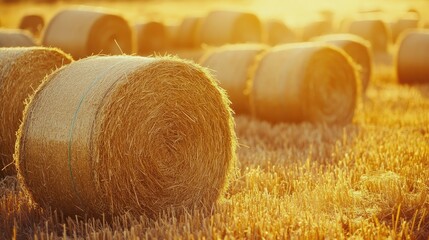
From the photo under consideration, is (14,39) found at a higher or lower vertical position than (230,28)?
higher

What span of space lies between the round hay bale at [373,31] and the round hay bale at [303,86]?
10.3 m

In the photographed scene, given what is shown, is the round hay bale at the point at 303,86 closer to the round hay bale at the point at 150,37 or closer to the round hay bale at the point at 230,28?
the round hay bale at the point at 230,28

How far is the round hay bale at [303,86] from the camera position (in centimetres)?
981

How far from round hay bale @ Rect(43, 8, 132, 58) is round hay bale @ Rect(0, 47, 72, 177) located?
5.50 metres

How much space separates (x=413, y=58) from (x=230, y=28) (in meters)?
5.66

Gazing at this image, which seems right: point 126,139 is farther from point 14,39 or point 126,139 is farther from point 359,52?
point 359,52

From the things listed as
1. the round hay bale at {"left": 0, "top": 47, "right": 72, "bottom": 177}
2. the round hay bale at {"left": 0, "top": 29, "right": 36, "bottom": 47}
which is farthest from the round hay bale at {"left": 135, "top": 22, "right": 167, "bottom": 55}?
the round hay bale at {"left": 0, "top": 47, "right": 72, "bottom": 177}

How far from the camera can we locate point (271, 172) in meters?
7.07

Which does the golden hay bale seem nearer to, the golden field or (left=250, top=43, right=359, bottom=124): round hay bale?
(left=250, top=43, right=359, bottom=124): round hay bale

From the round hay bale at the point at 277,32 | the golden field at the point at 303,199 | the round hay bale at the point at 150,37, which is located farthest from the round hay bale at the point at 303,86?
the round hay bale at the point at 277,32

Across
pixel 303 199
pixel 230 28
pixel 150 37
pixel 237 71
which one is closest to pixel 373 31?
pixel 230 28

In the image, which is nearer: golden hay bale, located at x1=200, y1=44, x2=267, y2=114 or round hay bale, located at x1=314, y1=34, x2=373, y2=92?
golden hay bale, located at x1=200, y1=44, x2=267, y2=114

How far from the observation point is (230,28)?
59.1ft

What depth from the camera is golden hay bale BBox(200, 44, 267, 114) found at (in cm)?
1084
